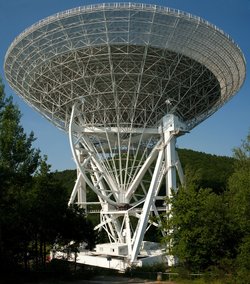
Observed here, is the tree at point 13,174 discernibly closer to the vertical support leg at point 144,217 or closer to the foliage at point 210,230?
the foliage at point 210,230

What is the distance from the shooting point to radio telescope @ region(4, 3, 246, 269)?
1345 inches

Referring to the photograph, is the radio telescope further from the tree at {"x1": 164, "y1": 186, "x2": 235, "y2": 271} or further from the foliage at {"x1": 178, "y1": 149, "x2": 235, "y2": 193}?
the foliage at {"x1": 178, "y1": 149, "x2": 235, "y2": 193}

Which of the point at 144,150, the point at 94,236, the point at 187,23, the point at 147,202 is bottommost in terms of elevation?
the point at 94,236

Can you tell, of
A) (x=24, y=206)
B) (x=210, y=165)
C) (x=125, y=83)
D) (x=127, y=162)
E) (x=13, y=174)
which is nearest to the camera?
(x=13, y=174)

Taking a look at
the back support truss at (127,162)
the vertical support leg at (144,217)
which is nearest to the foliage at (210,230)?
the vertical support leg at (144,217)

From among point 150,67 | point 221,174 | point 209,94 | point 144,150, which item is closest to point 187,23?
point 150,67

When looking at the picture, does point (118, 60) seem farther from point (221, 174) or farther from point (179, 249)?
point (221, 174)

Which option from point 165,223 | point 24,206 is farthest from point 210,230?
point 24,206

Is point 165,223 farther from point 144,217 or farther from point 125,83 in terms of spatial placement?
point 125,83

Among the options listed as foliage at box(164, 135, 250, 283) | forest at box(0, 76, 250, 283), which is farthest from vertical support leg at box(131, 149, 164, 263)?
foliage at box(164, 135, 250, 283)

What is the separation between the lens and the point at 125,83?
128ft

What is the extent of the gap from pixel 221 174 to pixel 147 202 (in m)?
46.7

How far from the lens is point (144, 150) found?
44.5 metres

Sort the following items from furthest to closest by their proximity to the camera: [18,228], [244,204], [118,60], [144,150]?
[144,150]
[118,60]
[18,228]
[244,204]
